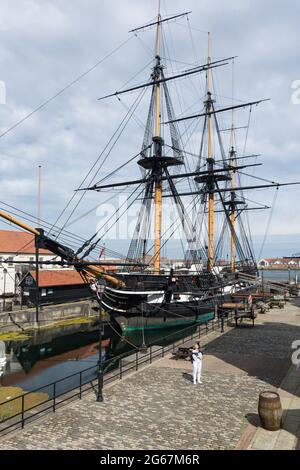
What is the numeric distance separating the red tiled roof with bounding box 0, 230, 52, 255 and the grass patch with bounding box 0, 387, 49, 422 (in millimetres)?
39580

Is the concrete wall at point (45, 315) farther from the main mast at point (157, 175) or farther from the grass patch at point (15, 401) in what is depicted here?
the grass patch at point (15, 401)

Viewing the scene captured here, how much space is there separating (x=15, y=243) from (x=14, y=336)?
3145cm

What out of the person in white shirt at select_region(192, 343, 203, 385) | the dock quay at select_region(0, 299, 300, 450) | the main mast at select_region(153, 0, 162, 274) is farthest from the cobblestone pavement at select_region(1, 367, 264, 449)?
the main mast at select_region(153, 0, 162, 274)

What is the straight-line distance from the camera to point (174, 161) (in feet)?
123

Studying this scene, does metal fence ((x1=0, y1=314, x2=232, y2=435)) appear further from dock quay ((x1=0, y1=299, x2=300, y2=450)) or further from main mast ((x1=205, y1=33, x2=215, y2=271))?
main mast ((x1=205, y1=33, x2=215, y2=271))

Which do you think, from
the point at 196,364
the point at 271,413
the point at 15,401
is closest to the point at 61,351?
the point at 15,401

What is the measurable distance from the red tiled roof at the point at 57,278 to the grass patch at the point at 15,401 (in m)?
25.3

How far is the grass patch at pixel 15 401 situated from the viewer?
46.9 ft

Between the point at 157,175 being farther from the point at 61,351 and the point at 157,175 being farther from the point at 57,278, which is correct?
the point at 57,278

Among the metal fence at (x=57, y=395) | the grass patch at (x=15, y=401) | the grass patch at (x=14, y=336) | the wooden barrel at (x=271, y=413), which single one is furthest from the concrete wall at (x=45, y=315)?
the wooden barrel at (x=271, y=413)

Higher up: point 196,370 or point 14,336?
point 196,370

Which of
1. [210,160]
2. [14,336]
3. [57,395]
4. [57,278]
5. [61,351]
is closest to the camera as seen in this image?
[57,395]

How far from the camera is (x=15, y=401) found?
16.4m
